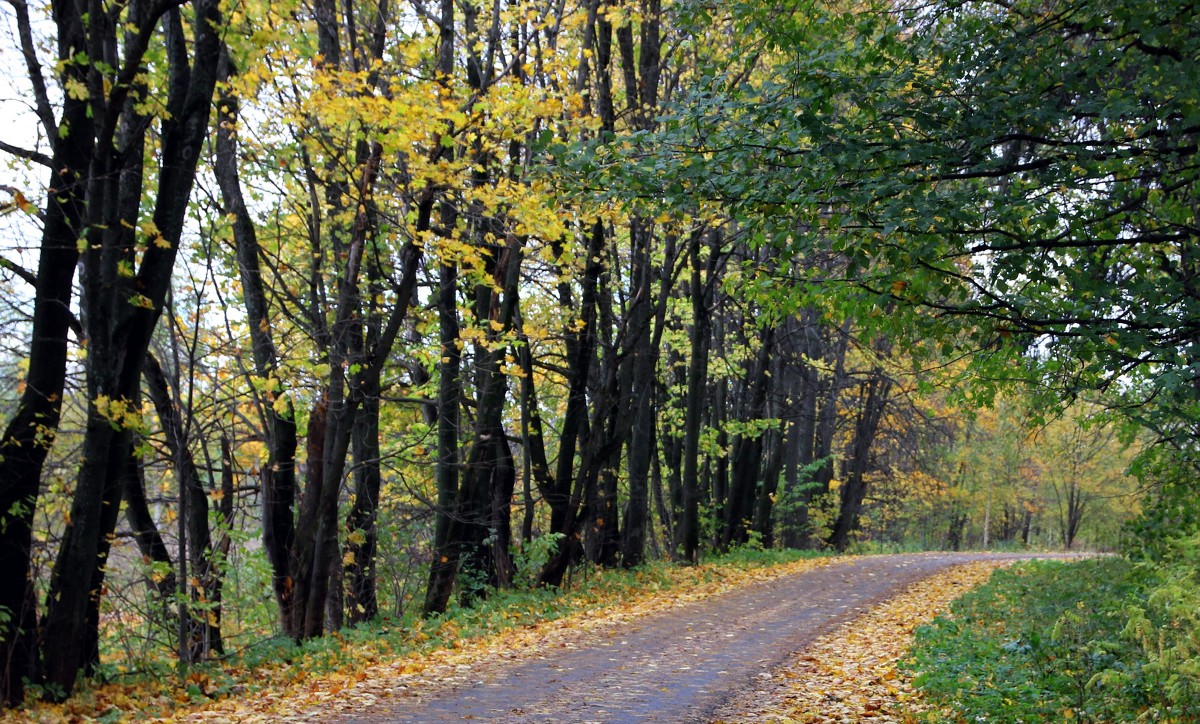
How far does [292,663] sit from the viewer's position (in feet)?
33.1

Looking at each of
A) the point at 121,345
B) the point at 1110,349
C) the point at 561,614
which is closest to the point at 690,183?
the point at 1110,349

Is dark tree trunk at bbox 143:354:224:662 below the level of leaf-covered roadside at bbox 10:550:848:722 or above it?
above

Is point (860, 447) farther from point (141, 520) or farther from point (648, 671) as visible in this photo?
point (141, 520)

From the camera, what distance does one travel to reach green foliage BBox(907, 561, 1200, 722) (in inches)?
257

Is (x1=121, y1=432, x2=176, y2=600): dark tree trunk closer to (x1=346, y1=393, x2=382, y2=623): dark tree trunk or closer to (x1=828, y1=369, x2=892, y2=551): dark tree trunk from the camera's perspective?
(x1=346, y1=393, x2=382, y2=623): dark tree trunk

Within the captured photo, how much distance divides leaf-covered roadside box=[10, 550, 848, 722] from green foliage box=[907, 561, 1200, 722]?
13.7 feet

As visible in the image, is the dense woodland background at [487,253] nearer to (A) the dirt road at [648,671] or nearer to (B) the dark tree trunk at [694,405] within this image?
(B) the dark tree trunk at [694,405]

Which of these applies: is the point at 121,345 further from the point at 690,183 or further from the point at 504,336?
the point at 690,183

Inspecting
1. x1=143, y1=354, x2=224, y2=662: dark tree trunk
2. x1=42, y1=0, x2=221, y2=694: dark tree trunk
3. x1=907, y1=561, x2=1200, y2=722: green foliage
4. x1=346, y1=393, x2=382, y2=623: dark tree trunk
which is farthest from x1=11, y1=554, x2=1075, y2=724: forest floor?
x1=346, y1=393, x2=382, y2=623: dark tree trunk

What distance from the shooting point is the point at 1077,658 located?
27.0 feet

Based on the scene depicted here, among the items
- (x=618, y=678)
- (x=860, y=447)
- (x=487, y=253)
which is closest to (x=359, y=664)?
(x=618, y=678)

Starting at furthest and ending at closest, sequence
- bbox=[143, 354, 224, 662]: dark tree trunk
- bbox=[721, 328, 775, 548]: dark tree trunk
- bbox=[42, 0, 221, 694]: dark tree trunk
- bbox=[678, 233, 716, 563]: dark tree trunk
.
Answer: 1. bbox=[721, 328, 775, 548]: dark tree trunk
2. bbox=[678, 233, 716, 563]: dark tree trunk
3. bbox=[143, 354, 224, 662]: dark tree trunk
4. bbox=[42, 0, 221, 694]: dark tree trunk

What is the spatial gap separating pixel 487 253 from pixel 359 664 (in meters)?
4.80

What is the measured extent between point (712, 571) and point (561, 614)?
679 cm
